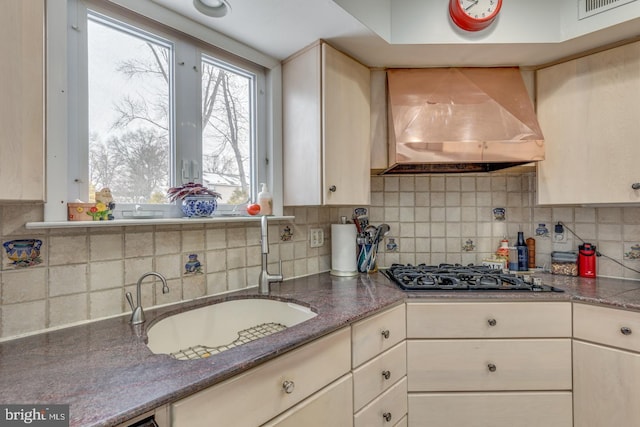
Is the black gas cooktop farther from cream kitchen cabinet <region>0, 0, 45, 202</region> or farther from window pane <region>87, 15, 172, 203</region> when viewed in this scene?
cream kitchen cabinet <region>0, 0, 45, 202</region>

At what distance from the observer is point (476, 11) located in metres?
1.42


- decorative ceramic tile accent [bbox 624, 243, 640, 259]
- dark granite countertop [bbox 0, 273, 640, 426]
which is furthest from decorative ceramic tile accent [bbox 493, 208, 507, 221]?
dark granite countertop [bbox 0, 273, 640, 426]

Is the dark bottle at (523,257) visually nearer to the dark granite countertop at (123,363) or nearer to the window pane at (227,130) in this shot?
the dark granite countertop at (123,363)

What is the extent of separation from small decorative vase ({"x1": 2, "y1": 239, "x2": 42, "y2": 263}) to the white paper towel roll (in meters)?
1.30

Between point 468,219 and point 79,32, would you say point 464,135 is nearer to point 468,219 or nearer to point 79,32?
point 468,219

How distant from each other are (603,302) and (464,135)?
0.93 meters

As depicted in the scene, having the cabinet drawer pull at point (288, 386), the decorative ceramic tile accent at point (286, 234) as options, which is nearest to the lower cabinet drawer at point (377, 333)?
the cabinet drawer pull at point (288, 386)

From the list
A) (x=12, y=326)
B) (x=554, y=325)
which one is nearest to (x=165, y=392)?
(x=12, y=326)

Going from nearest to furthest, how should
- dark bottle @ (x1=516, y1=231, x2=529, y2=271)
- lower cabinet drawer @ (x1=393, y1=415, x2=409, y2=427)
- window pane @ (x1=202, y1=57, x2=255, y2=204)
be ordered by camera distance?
lower cabinet drawer @ (x1=393, y1=415, x2=409, y2=427) < window pane @ (x1=202, y1=57, x2=255, y2=204) < dark bottle @ (x1=516, y1=231, x2=529, y2=271)

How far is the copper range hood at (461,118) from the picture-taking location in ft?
4.86

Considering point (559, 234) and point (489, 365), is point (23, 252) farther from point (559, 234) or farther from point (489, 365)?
point (559, 234)

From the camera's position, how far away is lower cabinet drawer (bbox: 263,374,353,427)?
89 centimetres

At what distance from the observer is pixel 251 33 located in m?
1.41

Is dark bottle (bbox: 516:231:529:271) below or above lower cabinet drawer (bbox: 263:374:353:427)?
above
